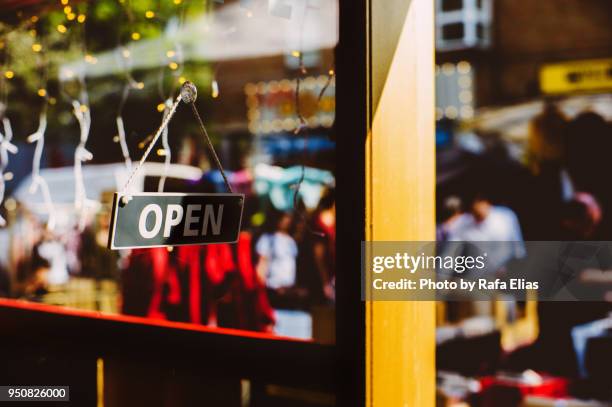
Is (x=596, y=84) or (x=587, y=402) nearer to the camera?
(x=587, y=402)

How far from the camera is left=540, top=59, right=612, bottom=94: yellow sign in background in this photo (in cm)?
1020

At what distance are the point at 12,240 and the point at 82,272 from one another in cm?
103

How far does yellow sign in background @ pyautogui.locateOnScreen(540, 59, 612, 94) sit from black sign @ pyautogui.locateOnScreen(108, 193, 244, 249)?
938 centimetres

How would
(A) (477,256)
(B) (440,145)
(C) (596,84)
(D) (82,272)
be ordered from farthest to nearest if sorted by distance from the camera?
(B) (440,145) → (C) (596,84) → (D) (82,272) → (A) (477,256)

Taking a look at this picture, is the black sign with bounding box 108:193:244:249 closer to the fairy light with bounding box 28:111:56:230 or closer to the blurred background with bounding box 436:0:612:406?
the fairy light with bounding box 28:111:56:230

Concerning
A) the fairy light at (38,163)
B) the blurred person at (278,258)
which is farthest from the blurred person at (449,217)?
the fairy light at (38,163)

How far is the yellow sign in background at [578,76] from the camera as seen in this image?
33.4 ft

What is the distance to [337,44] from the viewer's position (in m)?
2.06

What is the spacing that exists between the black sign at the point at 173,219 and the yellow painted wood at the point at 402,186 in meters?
0.51

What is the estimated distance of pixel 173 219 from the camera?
6.74 ft

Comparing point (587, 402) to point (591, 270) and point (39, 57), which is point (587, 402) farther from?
point (39, 57)

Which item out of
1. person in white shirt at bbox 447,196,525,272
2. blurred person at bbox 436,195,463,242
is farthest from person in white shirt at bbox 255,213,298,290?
person in white shirt at bbox 447,196,525,272

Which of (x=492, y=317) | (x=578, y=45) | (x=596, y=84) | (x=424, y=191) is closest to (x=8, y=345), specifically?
(x=424, y=191)

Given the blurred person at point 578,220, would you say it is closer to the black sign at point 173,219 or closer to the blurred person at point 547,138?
the black sign at point 173,219
